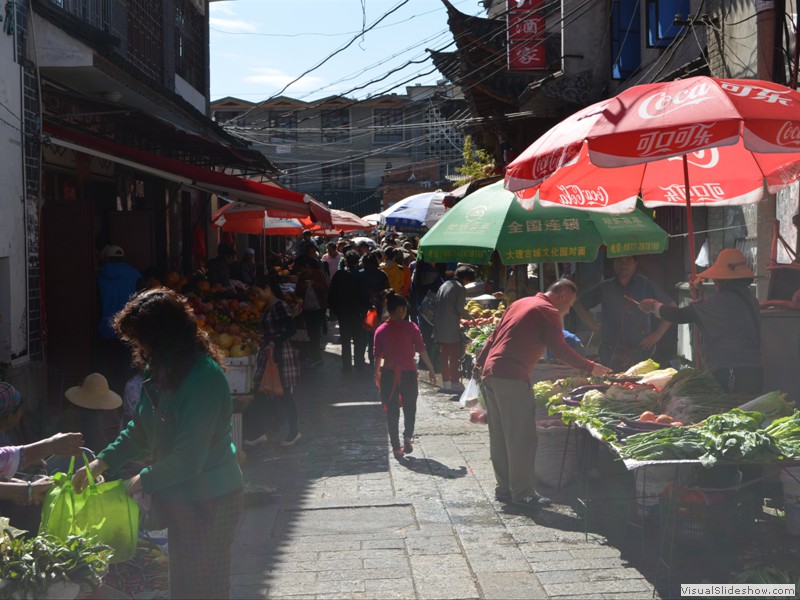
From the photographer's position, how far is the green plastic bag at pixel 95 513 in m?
4.20

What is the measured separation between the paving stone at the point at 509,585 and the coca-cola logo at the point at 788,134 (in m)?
3.08

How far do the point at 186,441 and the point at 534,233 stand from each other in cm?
552

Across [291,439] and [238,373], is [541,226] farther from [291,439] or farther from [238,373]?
[291,439]

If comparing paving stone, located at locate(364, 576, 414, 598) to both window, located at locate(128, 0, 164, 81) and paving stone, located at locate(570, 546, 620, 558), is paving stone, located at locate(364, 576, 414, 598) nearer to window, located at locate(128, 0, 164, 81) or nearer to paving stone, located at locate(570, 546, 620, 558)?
paving stone, located at locate(570, 546, 620, 558)

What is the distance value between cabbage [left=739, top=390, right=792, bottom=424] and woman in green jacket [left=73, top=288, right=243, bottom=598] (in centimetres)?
362

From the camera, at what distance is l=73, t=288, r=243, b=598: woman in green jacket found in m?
3.77

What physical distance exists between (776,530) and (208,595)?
4.09 metres

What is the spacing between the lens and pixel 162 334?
12.5 feet

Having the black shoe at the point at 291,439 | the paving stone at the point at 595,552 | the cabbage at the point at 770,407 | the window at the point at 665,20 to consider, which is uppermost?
the window at the point at 665,20

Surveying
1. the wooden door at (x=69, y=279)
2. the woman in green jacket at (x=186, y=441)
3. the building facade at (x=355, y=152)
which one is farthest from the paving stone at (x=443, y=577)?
the building facade at (x=355, y=152)

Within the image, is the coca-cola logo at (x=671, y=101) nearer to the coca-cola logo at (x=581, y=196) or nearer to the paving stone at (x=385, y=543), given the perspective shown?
the coca-cola logo at (x=581, y=196)

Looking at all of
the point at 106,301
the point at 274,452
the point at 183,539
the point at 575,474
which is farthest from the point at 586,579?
the point at 106,301

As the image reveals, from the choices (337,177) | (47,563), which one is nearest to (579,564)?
(47,563)

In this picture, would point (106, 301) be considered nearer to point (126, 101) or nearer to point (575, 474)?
point (126, 101)
